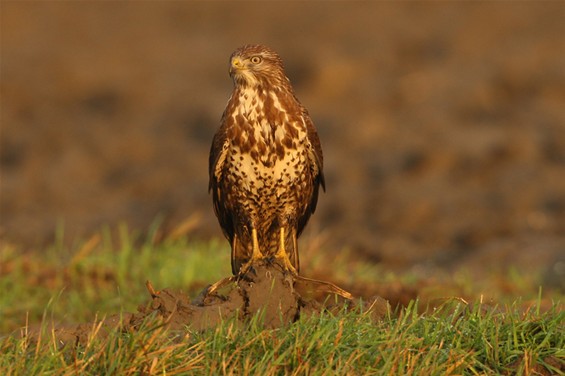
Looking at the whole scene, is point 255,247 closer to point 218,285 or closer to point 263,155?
point 263,155

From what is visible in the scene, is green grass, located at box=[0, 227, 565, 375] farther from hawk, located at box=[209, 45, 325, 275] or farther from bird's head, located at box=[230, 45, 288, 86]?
bird's head, located at box=[230, 45, 288, 86]

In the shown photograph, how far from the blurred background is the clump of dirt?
165 inches

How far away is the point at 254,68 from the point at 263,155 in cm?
50

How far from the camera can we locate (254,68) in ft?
20.1

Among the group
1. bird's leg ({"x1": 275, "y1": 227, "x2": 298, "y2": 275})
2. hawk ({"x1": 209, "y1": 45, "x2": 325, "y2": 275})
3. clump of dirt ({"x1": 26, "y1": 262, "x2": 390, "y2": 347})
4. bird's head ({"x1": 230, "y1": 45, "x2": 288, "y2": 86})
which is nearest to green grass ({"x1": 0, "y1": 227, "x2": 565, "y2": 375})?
clump of dirt ({"x1": 26, "y1": 262, "x2": 390, "y2": 347})

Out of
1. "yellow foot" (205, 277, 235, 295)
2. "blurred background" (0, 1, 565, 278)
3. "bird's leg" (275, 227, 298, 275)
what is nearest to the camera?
"yellow foot" (205, 277, 235, 295)

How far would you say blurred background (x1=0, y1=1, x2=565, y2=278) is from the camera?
11.1m

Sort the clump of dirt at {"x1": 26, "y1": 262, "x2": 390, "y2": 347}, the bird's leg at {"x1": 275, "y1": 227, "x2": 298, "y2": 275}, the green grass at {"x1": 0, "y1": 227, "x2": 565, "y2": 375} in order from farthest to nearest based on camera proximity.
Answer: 1. the bird's leg at {"x1": 275, "y1": 227, "x2": 298, "y2": 275}
2. the clump of dirt at {"x1": 26, "y1": 262, "x2": 390, "y2": 347}
3. the green grass at {"x1": 0, "y1": 227, "x2": 565, "y2": 375}

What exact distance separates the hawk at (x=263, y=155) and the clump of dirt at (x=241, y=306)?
0.42 metres

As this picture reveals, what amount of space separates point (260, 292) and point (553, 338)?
1231 millimetres

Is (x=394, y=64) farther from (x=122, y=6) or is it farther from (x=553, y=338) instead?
(x=553, y=338)

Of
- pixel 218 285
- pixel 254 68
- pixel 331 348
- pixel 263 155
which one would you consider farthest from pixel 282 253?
pixel 331 348

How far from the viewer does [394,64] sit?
45.3 feet

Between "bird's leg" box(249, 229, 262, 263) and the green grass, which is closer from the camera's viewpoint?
the green grass
